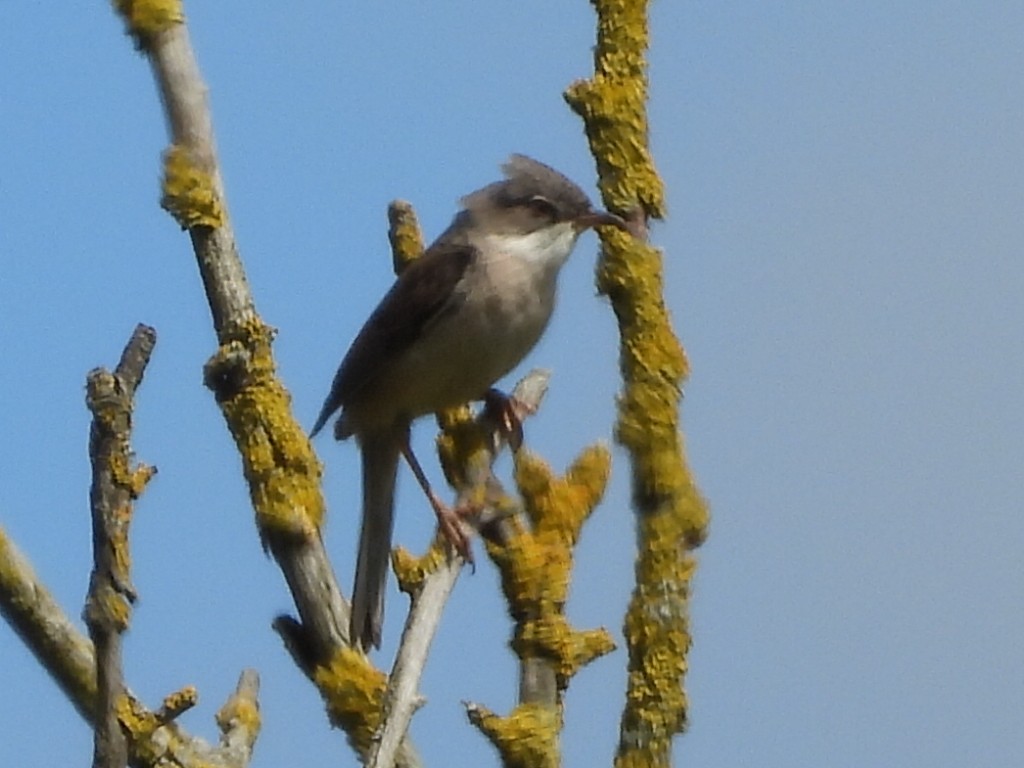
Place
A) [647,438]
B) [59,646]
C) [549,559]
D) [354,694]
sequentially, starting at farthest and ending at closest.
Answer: [354,694], [59,646], [549,559], [647,438]

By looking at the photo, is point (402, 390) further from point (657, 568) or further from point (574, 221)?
point (657, 568)

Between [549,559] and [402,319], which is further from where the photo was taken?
[402,319]

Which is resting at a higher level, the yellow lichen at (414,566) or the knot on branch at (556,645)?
the yellow lichen at (414,566)

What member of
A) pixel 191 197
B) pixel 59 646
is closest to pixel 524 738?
pixel 59 646

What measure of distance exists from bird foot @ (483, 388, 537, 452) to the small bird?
4.67 ft

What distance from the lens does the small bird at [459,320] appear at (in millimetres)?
7543

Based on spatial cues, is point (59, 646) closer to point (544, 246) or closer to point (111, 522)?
point (111, 522)

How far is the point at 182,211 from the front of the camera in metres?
4.26

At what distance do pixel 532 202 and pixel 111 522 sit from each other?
496cm

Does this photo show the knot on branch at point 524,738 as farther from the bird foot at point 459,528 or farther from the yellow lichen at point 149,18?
the yellow lichen at point 149,18

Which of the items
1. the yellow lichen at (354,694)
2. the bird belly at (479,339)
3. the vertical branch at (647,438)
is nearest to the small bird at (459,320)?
the bird belly at (479,339)

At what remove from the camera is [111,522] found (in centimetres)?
321

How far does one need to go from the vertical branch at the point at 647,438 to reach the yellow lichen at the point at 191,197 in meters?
1.00

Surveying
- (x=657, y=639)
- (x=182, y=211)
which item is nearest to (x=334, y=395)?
(x=182, y=211)
